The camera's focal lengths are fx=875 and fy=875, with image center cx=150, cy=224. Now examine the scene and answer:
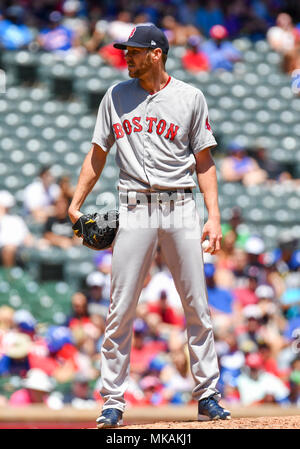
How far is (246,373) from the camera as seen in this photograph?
7.56 meters

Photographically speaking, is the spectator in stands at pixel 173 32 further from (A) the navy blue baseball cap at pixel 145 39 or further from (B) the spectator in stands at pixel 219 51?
(A) the navy blue baseball cap at pixel 145 39

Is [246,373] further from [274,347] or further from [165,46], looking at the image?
[165,46]

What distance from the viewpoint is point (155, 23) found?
40.5ft

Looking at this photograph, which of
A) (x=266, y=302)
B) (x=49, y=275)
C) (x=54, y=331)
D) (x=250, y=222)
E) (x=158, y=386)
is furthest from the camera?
(x=250, y=222)

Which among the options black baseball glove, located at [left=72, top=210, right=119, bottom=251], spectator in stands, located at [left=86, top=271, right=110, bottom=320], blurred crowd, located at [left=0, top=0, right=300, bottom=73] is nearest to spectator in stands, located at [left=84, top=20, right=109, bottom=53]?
blurred crowd, located at [left=0, top=0, right=300, bottom=73]

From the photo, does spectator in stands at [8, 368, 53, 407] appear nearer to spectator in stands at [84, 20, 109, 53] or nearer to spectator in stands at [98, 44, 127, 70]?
spectator in stands at [98, 44, 127, 70]

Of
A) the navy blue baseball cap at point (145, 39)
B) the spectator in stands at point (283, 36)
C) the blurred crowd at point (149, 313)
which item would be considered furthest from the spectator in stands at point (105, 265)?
the spectator in stands at point (283, 36)

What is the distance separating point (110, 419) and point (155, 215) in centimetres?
95

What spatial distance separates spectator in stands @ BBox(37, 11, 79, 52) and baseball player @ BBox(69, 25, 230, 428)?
25.2ft

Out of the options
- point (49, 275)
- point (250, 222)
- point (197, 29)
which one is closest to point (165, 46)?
point (49, 275)

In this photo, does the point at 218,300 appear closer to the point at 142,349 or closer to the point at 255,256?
the point at 255,256

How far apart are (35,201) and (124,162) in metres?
5.31

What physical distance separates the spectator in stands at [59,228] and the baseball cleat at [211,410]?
5.23 meters

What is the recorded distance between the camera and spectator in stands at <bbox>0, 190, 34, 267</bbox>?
885cm
